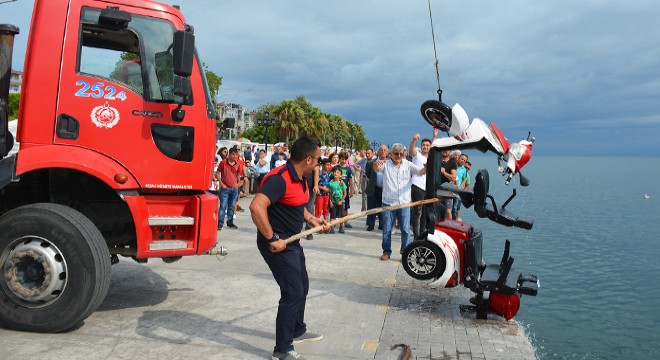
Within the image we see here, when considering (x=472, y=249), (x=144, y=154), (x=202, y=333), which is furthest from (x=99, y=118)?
(x=472, y=249)

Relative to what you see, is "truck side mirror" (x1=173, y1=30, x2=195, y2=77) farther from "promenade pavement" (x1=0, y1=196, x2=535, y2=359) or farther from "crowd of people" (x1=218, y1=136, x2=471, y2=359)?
"promenade pavement" (x1=0, y1=196, x2=535, y2=359)

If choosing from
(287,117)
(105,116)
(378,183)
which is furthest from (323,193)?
(287,117)

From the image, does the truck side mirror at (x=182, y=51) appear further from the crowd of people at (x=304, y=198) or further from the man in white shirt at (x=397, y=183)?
the man in white shirt at (x=397, y=183)

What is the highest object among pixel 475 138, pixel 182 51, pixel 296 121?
pixel 296 121

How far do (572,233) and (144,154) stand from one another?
1829 centimetres

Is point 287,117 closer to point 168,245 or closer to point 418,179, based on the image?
point 418,179

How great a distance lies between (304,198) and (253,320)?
1.72m

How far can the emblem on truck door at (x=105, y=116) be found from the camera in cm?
529

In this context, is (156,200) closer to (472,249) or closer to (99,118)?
(99,118)

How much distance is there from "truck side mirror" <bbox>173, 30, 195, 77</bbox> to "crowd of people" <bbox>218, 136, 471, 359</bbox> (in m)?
1.24

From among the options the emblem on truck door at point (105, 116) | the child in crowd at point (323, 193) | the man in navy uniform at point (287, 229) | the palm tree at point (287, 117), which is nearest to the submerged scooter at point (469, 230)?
the man in navy uniform at point (287, 229)

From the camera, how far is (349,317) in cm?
605

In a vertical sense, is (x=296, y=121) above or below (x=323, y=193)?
above

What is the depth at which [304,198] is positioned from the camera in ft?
15.8
